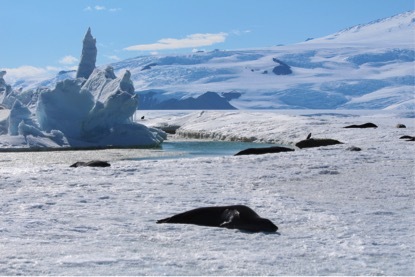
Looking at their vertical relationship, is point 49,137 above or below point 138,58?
below

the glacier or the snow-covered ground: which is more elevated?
the glacier

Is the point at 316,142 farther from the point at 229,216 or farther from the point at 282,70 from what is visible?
the point at 282,70

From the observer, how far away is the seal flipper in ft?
29.7

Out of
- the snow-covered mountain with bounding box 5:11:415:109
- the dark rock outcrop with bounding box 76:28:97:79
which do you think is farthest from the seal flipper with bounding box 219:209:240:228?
the snow-covered mountain with bounding box 5:11:415:109

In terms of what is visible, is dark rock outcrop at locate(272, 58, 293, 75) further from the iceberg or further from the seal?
the seal

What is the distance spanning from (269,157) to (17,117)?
72.8 feet

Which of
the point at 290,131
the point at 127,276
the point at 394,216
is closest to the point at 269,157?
the point at 394,216

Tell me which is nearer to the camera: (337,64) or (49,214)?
(49,214)

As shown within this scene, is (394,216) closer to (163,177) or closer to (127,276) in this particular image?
(127,276)

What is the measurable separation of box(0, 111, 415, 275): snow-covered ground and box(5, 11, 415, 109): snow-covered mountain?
3587 inches

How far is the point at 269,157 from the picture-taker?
19.1m

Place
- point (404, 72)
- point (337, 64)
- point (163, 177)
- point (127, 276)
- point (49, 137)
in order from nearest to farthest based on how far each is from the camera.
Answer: point (127, 276) < point (163, 177) < point (49, 137) < point (404, 72) < point (337, 64)

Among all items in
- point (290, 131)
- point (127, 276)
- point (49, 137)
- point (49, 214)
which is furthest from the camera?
point (290, 131)

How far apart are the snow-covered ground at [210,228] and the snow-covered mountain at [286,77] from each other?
299 feet
